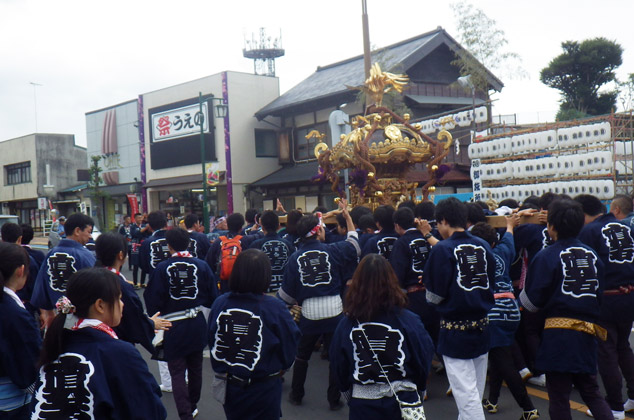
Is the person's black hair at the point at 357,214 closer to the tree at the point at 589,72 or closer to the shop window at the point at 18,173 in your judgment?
the tree at the point at 589,72

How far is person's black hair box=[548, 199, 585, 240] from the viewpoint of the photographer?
3.72 m

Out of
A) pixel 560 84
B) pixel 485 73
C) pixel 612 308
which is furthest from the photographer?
pixel 560 84

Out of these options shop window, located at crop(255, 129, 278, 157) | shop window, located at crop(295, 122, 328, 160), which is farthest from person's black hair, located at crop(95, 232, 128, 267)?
shop window, located at crop(255, 129, 278, 157)

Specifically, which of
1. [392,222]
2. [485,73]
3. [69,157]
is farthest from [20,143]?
[392,222]

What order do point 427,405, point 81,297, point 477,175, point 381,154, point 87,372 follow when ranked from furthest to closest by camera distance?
point 477,175
point 381,154
point 427,405
point 81,297
point 87,372

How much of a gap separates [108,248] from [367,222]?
3.33 m

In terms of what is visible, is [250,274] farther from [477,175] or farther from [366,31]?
[477,175]

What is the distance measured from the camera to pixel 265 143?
2566 cm

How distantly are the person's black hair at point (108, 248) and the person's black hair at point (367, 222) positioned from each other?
3.18m

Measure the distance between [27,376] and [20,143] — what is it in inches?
1728

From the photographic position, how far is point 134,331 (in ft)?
11.6

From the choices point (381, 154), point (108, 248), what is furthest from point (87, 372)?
point (381, 154)

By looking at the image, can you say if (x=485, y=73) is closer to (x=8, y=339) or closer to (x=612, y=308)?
(x=612, y=308)

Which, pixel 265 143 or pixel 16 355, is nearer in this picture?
pixel 16 355
